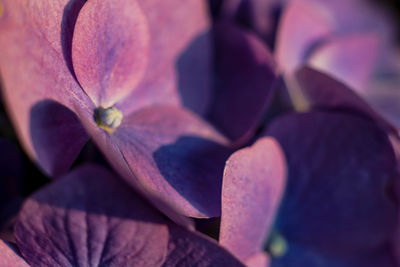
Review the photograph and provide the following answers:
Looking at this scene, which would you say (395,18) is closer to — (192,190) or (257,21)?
(257,21)

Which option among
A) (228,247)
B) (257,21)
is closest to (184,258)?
(228,247)

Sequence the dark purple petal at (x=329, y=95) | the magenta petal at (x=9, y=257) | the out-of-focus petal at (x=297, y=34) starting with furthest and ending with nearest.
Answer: the out-of-focus petal at (x=297, y=34) < the dark purple petal at (x=329, y=95) < the magenta petal at (x=9, y=257)

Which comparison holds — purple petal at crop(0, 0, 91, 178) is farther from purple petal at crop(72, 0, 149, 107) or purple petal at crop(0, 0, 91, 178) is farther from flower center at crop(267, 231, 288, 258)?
flower center at crop(267, 231, 288, 258)

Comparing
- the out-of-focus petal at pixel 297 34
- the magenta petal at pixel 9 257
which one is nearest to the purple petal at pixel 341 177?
the out-of-focus petal at pixel 297 34

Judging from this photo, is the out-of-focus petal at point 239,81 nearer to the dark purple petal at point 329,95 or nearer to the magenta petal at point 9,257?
the dark purple petal at point 329,95

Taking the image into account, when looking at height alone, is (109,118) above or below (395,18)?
above

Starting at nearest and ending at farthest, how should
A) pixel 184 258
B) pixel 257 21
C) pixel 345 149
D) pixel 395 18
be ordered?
pixel 184 258 → pixel 345 149 → pixel 257 21 → pixel 395 18
